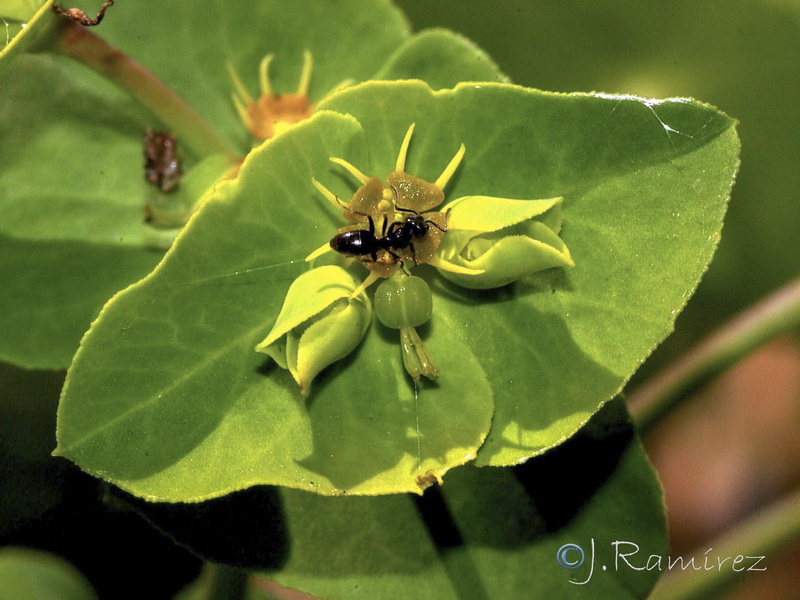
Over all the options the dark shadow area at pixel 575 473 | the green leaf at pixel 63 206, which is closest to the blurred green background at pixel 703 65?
the dark shadow area at pixel 575 473

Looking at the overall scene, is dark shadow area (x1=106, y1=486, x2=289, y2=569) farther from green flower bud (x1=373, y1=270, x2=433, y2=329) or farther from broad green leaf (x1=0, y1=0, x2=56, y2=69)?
broad green leaf (x1=0, y1=0, x2=56, y2=69)

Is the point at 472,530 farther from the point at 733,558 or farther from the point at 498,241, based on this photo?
the point at 733,558

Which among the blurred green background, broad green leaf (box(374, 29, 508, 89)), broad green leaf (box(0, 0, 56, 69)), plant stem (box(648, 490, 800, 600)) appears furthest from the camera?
the blurred green background

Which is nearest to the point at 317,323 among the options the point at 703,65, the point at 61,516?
the point at 61,516

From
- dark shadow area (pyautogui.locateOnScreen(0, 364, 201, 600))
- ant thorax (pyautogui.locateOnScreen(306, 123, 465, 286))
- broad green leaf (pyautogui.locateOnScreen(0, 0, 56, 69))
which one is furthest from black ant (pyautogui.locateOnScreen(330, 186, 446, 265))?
dark shadow area (pyautogui.locateOnScreen(0, 364, 201, 600))

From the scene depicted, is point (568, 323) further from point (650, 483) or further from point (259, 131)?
point (259, 131)

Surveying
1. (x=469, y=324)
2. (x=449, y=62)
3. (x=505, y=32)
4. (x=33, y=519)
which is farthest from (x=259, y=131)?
(x=33, y=519)
